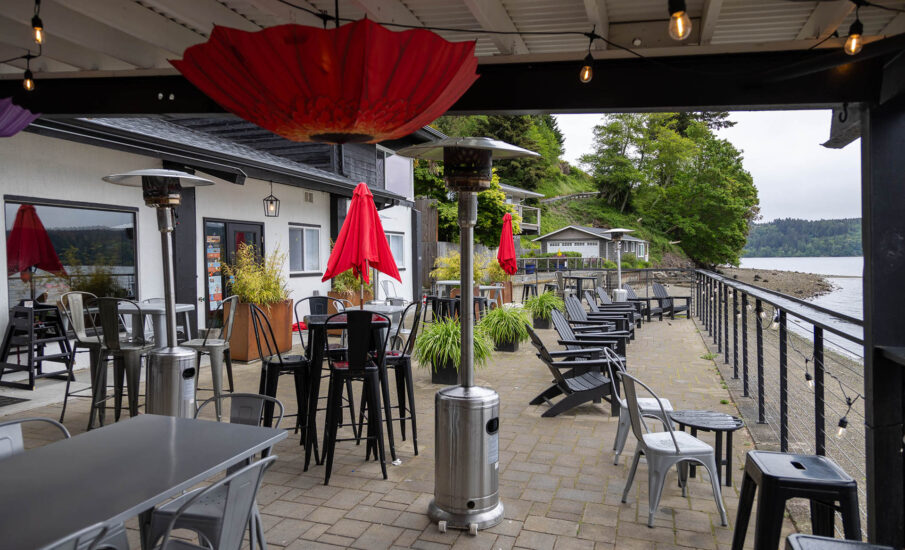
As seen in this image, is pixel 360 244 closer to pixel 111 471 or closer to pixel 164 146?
pixel 164 146

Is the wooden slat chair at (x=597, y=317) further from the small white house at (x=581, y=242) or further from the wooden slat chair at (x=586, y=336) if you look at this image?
the small white house at (x=581, y=242)

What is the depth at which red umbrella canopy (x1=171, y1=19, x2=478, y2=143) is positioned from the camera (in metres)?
1.68

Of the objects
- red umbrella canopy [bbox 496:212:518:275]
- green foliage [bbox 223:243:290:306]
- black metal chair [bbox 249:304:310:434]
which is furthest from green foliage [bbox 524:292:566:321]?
black metal chair [bbox 249:304:310:434]

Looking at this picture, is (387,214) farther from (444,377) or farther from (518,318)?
(444,377)

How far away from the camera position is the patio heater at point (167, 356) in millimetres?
4328

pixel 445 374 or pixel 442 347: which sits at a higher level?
pixel 442 347

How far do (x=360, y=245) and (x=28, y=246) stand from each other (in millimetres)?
3914

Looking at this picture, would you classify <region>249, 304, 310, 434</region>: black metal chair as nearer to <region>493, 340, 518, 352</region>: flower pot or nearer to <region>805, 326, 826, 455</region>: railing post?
<region>805, 326, 826, 455</region>: railing post

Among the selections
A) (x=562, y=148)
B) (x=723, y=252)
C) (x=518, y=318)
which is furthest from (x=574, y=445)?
(x=562, y=148)

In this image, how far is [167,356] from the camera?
4.34m

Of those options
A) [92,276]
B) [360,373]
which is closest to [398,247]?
[92,276]

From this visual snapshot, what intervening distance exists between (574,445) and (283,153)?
32.7 ft

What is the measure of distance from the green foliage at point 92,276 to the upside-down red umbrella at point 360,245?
3633 mm

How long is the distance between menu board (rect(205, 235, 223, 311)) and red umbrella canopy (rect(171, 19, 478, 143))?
25.0 feet
